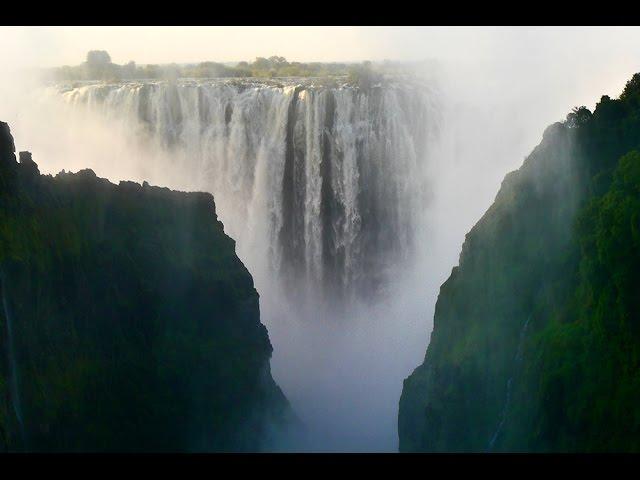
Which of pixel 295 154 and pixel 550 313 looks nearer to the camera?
pixel 550 313

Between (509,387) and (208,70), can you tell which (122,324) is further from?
(208,70)

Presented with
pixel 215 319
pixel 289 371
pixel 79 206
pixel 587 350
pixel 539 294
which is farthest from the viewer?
pixel 289 371

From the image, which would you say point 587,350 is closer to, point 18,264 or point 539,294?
point 539,294

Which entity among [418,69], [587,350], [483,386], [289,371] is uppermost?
[418,69]

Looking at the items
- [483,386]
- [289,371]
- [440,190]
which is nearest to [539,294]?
[483,386]

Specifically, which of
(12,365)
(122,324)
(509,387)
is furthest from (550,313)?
(12,365)

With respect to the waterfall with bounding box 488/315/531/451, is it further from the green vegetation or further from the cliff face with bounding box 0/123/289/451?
the green vegetation
